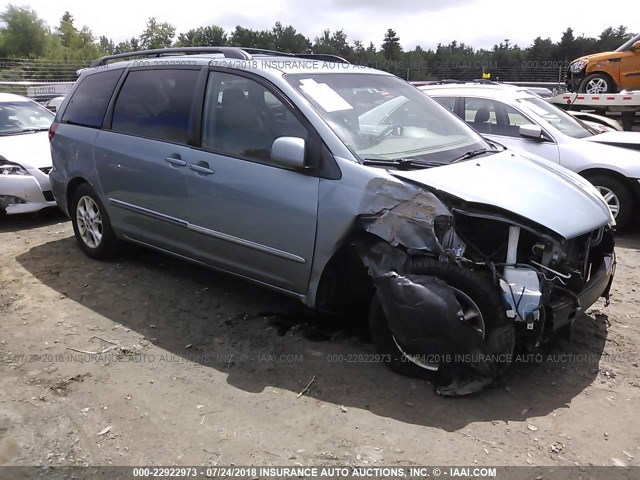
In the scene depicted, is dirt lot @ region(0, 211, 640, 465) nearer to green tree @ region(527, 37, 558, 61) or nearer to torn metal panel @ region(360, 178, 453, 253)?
torn metal panel @ region(360, 178, 453, 253)

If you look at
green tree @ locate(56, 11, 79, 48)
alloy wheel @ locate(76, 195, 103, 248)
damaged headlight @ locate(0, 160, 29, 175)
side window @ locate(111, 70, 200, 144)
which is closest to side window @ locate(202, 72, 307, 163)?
side window @ locate(111, 70, 200, 144)

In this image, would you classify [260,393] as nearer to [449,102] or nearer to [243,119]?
[243,119]

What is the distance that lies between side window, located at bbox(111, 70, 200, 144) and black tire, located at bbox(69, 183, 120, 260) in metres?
0.73

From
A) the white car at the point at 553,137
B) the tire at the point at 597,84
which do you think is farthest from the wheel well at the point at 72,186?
the tire at the point at 597,84

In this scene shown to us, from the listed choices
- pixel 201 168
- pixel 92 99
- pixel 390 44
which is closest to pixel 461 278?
pixel 201 168

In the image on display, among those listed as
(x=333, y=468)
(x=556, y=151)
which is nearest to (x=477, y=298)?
(x=333, y=468)

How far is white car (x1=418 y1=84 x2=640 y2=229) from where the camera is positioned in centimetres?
632

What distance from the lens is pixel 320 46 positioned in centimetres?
4894

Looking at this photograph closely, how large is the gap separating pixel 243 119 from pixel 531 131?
3.93 meters

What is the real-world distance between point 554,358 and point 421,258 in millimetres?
1217

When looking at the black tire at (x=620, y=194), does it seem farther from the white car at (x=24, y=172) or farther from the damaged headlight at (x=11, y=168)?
the damaged headlight at (x=11, y=168)

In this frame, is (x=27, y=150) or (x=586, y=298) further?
(x=27, y=150)

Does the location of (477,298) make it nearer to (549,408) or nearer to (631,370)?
(549,408)

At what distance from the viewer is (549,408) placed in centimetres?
304
